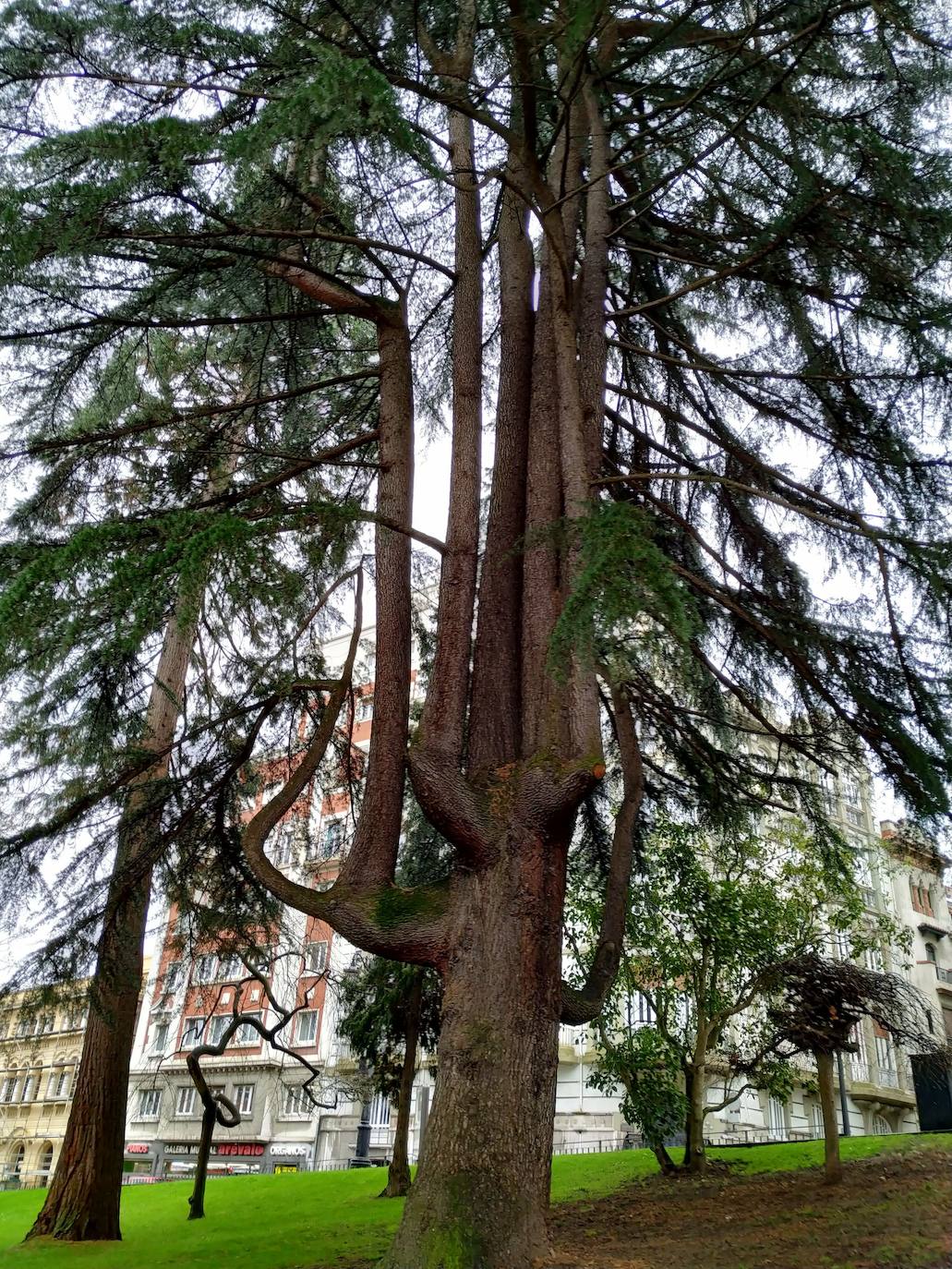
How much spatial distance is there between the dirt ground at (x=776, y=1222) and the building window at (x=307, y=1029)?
19.3 meters

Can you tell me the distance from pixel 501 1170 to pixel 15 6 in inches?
256

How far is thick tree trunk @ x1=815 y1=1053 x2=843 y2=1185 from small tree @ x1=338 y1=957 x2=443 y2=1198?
446 cm

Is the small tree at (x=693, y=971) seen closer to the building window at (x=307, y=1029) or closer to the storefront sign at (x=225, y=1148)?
the building window at (x=307, y=1029)

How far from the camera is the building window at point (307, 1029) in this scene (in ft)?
93.2

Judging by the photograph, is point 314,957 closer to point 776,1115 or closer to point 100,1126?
point 100,1126

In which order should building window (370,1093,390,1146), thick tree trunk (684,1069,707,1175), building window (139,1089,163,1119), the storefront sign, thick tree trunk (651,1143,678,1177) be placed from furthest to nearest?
1. building window (139,1089,163,1119)
2. the storefront sign
3. building window (370,1093,390,1146)
4. thick tree trunk (684,1069,707,1175)
5. thick tree trunk (651,1143,678,1177)

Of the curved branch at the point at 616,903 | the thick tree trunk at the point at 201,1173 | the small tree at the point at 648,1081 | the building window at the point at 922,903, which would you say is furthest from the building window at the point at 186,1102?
the curved branch at the point at 616,903

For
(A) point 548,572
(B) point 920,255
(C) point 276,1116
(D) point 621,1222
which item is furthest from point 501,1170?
(C) point 276,1116

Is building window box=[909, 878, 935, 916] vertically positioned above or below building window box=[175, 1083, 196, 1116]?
above

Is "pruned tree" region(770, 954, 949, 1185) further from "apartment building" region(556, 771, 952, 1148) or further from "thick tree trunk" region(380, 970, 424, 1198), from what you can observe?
"thick tree trunk" region(380, 970, 424, 1198)

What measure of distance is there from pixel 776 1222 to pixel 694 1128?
4510 millimetres

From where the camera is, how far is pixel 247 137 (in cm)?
479

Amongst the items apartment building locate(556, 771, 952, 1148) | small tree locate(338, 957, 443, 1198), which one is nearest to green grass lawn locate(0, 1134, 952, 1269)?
small tree locate(338, 957, 443, 1198)

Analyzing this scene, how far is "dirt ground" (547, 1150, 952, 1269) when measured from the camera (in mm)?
5473
